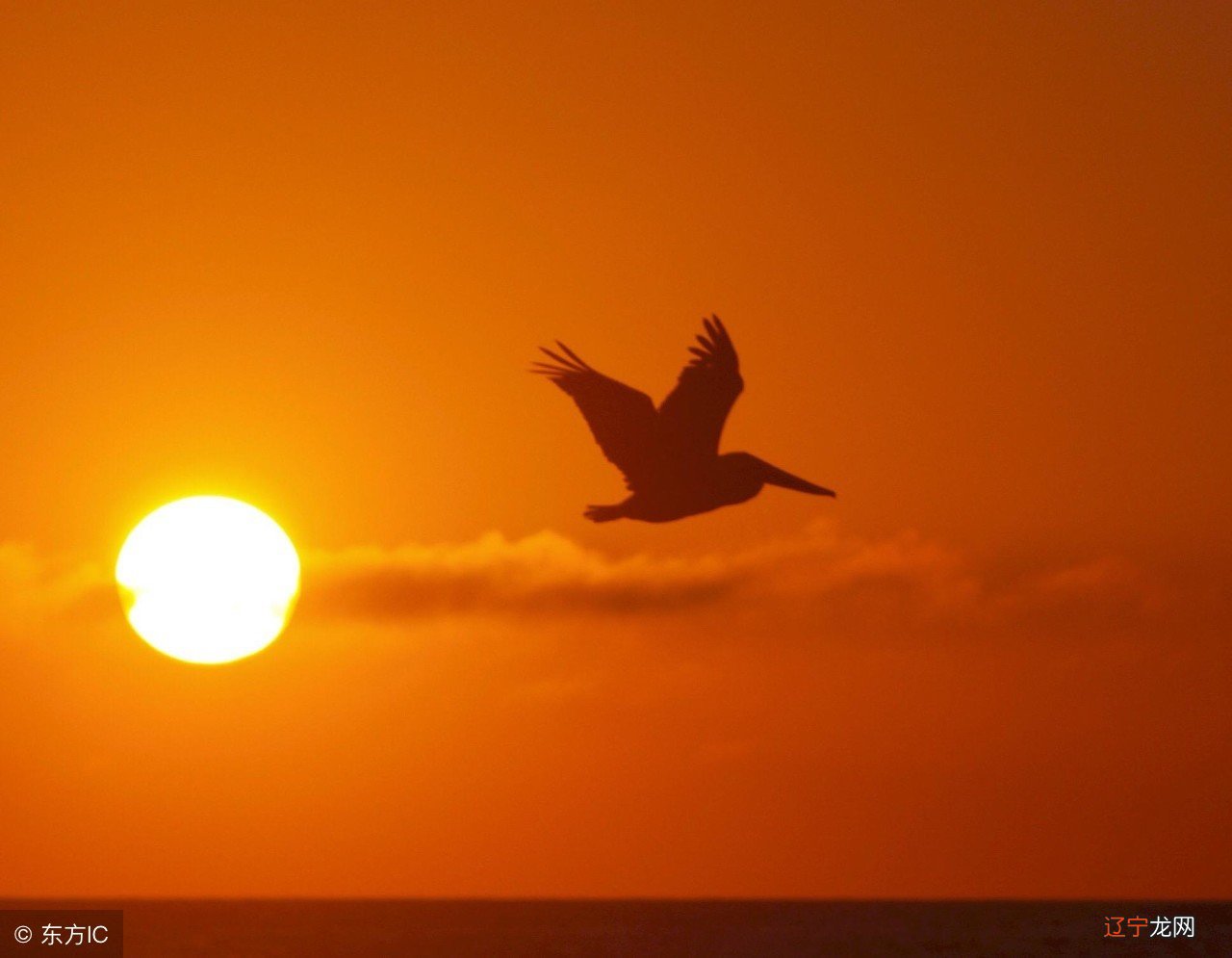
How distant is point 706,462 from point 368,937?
76.3m

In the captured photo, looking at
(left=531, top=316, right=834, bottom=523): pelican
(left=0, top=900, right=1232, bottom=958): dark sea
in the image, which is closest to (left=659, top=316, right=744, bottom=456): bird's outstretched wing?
(left=531, top=316, right=834, bottom=523): pelican

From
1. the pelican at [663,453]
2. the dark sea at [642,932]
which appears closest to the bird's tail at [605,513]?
the pelican at [663,453]

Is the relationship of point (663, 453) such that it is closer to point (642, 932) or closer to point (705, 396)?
point (705, 396)

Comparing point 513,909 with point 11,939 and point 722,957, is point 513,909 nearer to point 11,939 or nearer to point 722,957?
point 722,957

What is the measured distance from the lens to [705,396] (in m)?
21.7

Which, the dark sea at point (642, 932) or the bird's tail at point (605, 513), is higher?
the dark sea at point (642, 932)

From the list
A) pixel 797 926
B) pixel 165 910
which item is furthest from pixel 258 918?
pixel 797 926

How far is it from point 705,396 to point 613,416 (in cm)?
115

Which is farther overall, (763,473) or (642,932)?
(642,932)

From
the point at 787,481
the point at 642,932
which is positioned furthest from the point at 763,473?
the point at 642,932

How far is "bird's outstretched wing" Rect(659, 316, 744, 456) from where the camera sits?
21562 millimetres

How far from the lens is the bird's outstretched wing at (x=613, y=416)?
22.1 metres

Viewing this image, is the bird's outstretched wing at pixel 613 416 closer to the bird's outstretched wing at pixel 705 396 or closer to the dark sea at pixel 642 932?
the bird's outstretched wing at pixel 705 396

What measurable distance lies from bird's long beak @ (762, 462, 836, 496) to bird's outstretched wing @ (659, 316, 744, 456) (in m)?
0.78
